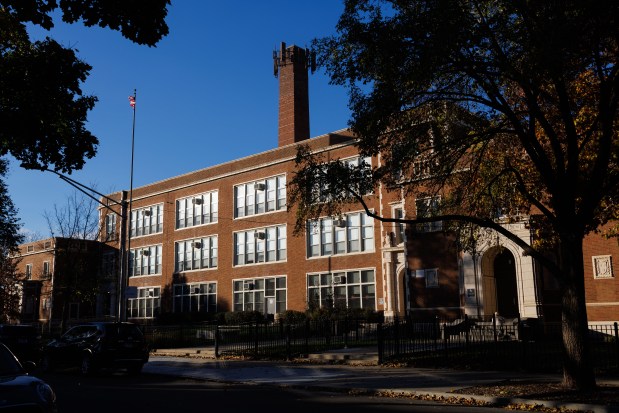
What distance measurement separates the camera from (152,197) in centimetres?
5869

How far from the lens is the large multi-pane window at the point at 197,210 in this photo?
2051 inches

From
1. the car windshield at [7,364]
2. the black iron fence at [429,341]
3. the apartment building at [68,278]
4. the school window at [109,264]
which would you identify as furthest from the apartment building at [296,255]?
the car windshield at [7,364]

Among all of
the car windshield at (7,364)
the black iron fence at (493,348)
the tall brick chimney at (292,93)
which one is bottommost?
the black iron fence at (493,348)

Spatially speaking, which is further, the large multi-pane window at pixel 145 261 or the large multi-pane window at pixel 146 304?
the large multi-pane window at pixel 145 261

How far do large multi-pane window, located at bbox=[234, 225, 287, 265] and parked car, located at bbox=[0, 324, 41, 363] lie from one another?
23829 millimetres

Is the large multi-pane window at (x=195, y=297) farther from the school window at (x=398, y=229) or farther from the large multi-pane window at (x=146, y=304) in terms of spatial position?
the school window at (x=398, y=229)

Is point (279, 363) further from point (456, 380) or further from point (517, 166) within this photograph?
point (517, 166)

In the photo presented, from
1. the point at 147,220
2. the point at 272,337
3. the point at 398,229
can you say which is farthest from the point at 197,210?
the point at 272,337

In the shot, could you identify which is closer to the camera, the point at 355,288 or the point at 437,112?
the point at 437,112

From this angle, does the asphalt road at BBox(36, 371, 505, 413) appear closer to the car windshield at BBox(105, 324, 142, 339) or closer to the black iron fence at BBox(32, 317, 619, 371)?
the car windshield at BBox(105, 324, 142, 339)


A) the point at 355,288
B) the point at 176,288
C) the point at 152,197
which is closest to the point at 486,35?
the point at 355,288

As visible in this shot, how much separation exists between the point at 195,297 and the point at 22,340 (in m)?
29.0

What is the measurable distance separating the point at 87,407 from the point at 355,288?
29.8 meters

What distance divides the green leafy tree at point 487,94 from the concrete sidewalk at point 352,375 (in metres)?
2.19
